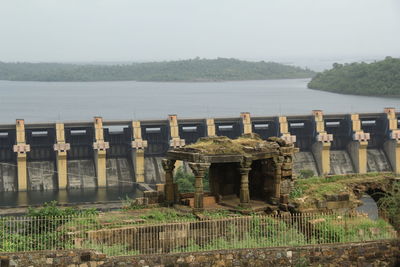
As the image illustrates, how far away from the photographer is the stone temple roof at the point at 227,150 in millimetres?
25375

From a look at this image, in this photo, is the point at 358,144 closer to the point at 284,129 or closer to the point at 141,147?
the point at 284,129

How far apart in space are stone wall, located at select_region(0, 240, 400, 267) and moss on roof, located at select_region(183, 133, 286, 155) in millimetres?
4627

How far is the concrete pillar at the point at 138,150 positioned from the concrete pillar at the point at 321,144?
15840 mm

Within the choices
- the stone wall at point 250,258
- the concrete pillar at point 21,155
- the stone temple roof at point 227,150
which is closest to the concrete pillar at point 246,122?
the concrete pillar at point 21,155

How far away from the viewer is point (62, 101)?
568 feet

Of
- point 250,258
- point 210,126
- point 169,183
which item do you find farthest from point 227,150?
point 210,126

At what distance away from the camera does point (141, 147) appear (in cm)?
6675

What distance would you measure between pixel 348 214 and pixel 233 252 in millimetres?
5537

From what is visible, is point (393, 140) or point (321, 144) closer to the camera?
point (321, 144)

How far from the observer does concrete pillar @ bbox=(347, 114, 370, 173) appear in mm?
71375

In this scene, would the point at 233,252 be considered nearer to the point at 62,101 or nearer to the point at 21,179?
the point at 21,179

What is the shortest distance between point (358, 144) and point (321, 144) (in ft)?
11.5

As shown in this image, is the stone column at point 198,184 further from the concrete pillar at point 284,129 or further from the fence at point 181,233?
the concrete pillar at point 284,129

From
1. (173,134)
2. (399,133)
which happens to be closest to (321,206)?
(173,134)
